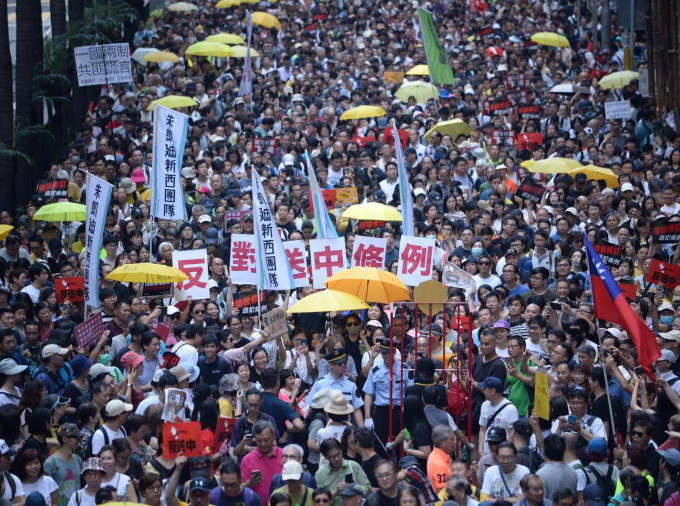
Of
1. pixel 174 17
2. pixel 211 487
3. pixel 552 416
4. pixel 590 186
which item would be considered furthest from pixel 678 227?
pixel 174 17

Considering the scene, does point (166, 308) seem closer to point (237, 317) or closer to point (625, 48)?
point (237, 317)

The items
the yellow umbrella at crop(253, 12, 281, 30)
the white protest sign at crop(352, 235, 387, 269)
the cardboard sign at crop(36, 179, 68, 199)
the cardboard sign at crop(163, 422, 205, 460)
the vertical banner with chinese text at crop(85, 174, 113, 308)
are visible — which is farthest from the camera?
the yellow umbrella at crop(253, 12, 281, 30)

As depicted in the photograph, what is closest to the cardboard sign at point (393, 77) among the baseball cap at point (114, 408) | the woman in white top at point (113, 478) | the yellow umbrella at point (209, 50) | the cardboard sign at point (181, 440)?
the yellow umbrella at point (209, 50)

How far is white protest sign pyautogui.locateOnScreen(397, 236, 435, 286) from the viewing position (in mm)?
14055

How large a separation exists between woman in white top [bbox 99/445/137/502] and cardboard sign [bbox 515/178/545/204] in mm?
9851

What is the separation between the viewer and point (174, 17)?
3256 cm

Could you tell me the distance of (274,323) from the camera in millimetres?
12164

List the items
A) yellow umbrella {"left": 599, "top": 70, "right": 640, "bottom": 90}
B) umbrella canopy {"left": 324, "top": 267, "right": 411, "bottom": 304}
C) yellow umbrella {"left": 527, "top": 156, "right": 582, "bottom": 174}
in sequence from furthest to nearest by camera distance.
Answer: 1. yellow umbrella {"left": 599, "top": 70, "right": 640, "bottom": 90}
2. yellow umbrella {"left": 527, "top": 156, "right": 582, "bottom": 174}
3. umbrella canopy {"left": 324, "top": 267, "right": 411, "bottom": 304}

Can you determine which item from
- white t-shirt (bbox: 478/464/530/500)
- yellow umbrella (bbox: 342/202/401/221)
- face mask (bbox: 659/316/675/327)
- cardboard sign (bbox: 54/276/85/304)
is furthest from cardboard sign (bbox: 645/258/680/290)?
cardboard sign (bbox: 54/276/85/304)

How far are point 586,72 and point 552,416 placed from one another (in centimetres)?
1732

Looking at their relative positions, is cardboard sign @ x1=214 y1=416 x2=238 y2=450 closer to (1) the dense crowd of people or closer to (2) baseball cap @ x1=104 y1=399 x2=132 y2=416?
(1) the dense crowd of people

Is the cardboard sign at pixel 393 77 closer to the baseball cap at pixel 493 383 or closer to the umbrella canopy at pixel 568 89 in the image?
the umbrella canopy at pixel 568 89

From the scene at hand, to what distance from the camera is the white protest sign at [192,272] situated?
14094 mm

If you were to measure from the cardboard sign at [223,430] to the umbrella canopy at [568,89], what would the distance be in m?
15.4
